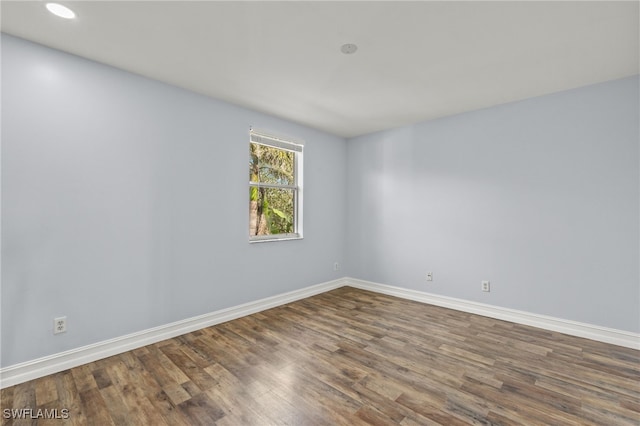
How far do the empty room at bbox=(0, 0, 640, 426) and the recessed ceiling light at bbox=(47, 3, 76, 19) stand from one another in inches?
0.7

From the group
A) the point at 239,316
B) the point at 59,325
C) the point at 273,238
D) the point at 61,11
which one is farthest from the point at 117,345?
the point at 61,11

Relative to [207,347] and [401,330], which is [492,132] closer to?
[401,330]

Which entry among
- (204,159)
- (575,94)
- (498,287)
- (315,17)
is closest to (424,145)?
(575,94)

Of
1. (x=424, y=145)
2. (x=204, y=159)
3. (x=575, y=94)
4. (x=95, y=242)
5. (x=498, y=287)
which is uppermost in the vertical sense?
(x=575, y=94)

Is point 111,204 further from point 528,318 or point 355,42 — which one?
point 528,318

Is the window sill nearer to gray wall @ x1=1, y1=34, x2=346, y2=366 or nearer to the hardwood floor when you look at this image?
gray wall @ x1=1, y1=34, x2=346, y2=366

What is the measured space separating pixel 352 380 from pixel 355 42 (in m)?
2.45

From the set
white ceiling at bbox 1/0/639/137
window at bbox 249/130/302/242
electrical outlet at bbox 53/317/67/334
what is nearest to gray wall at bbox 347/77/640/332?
white ceiling at bbox 1/0/639/137

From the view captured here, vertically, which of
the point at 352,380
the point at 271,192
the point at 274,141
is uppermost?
the point at 274,141

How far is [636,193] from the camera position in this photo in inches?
→ 102

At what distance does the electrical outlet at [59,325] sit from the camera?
2168 millimetres

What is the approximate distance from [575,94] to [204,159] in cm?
383

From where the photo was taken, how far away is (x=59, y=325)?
218 centimetres

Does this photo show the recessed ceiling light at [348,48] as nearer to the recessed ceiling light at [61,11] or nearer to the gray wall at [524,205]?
the recessed ceiling light at [61,11]
